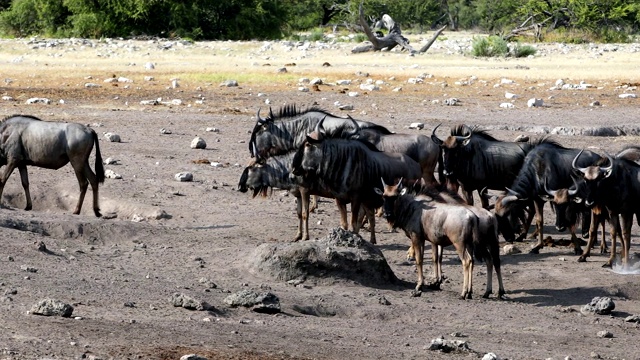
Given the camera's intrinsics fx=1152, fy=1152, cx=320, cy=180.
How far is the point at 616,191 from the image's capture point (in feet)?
41.3

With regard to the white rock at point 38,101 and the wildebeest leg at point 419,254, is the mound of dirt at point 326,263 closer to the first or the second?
the wildebeest leg at point 419,254

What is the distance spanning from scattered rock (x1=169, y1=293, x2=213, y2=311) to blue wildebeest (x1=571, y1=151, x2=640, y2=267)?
5.18 metres

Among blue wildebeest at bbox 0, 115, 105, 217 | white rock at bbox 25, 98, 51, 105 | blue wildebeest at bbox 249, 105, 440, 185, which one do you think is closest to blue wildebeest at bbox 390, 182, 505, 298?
blue wildebeest at bbox 249, 105, 440, 185

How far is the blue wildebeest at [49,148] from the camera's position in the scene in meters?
13.4

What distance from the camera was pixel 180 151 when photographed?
17.9 metres

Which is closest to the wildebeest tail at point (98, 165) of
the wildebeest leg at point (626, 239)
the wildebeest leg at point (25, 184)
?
the wildebeest leg at point (25, 184)

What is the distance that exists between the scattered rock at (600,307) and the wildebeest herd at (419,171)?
1550 mm

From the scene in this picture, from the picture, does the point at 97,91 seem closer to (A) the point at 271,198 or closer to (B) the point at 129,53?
(B) the point at 129,53

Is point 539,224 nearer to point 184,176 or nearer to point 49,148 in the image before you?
point 184,176

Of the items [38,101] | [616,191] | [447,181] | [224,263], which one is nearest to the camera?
[224,263]

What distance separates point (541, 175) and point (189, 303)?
5.66 meters

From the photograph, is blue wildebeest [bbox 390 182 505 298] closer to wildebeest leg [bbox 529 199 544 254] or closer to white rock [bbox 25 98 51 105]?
wildebeest leg [bbox 529 199 544 254]

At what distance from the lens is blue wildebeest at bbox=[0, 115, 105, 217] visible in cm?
1335

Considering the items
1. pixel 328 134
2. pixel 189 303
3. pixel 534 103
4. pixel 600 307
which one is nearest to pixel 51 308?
pixel 189 303
